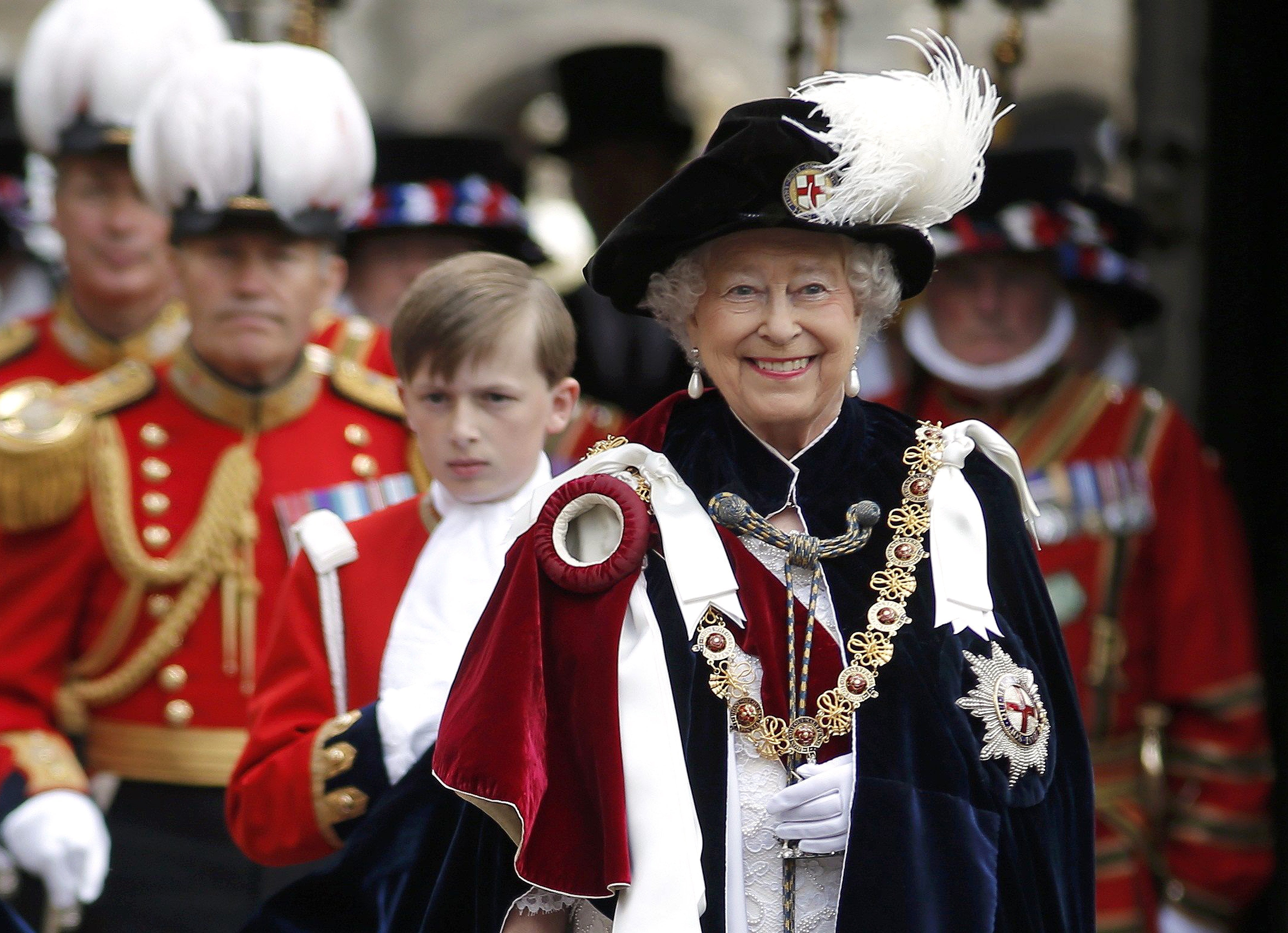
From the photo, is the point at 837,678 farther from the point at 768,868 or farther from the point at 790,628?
the point at 768,868

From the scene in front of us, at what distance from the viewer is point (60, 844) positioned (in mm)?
3844

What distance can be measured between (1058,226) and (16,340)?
9.18ft

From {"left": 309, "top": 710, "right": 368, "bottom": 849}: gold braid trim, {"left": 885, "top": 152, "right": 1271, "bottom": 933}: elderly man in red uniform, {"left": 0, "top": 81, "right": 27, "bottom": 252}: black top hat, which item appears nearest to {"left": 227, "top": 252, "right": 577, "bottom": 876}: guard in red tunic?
{"left": 309, "top": 710, "right": 368, "bottom": 849}: gold braid trim

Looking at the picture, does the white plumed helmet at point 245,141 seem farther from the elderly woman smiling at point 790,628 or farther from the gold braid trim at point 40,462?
the elderly woman smiling at point 790,628

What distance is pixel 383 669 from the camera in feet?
10.5

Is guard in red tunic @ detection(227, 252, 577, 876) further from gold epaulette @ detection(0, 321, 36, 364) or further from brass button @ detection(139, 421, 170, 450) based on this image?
gold epaulette @ detection(0, 321, 36, 364)

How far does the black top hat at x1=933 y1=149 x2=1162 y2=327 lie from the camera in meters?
5.47

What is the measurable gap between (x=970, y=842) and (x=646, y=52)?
424 cm

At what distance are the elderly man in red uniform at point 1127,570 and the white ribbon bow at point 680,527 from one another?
2.60 meters

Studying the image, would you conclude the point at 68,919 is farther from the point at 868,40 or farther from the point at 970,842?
the point at 868,40

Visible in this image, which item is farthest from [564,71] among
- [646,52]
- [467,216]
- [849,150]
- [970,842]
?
[970,842]

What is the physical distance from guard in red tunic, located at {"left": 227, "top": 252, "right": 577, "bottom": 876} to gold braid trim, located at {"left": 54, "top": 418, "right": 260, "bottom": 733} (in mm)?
894

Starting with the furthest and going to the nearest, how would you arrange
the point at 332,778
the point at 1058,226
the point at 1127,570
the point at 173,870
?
the point at 1058,226 < the point at 1127,570 < the point at 173,870 < the point at 332,778

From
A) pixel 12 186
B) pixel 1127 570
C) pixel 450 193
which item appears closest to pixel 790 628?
pixel 1127 570
